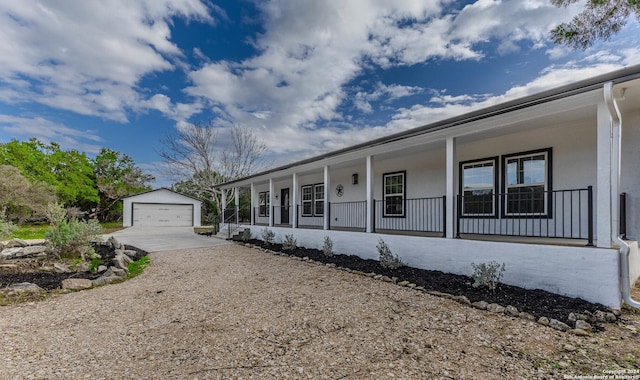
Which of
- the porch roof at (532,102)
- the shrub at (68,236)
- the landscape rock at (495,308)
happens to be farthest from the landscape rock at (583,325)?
the shrub at (68,236)

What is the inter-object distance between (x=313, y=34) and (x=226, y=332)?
37.3 ft

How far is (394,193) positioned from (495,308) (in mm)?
5881

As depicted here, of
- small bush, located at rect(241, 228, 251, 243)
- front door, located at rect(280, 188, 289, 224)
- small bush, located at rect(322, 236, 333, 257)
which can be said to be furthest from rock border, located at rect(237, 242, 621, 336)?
front door, located at rect(280, 188, 289, 224)

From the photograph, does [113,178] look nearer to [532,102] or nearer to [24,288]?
[24,288]

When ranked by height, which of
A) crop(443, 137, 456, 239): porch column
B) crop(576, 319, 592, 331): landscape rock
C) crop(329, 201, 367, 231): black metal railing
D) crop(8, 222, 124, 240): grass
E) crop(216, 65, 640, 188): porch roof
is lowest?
crop(8, 222, 124, 240): grass

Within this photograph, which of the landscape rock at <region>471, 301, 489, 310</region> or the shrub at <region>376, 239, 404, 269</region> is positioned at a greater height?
the shrub at <region>376, 239, 404, 269</region>

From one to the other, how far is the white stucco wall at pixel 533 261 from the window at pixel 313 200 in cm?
579

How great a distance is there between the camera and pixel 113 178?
30016 millimetres

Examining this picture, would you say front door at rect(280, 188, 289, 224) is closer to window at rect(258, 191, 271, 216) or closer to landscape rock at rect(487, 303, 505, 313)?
window at rect(258, 191, 271, 216)

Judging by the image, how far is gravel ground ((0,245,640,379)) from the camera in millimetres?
2641

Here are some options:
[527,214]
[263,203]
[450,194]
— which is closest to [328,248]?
[450,194]

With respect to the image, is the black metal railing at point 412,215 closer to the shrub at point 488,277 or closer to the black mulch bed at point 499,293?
the black mulch bed at point 499,293

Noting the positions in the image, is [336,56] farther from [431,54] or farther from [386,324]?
[386,324]

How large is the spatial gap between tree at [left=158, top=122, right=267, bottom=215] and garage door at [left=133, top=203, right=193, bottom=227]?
4.03 meters
